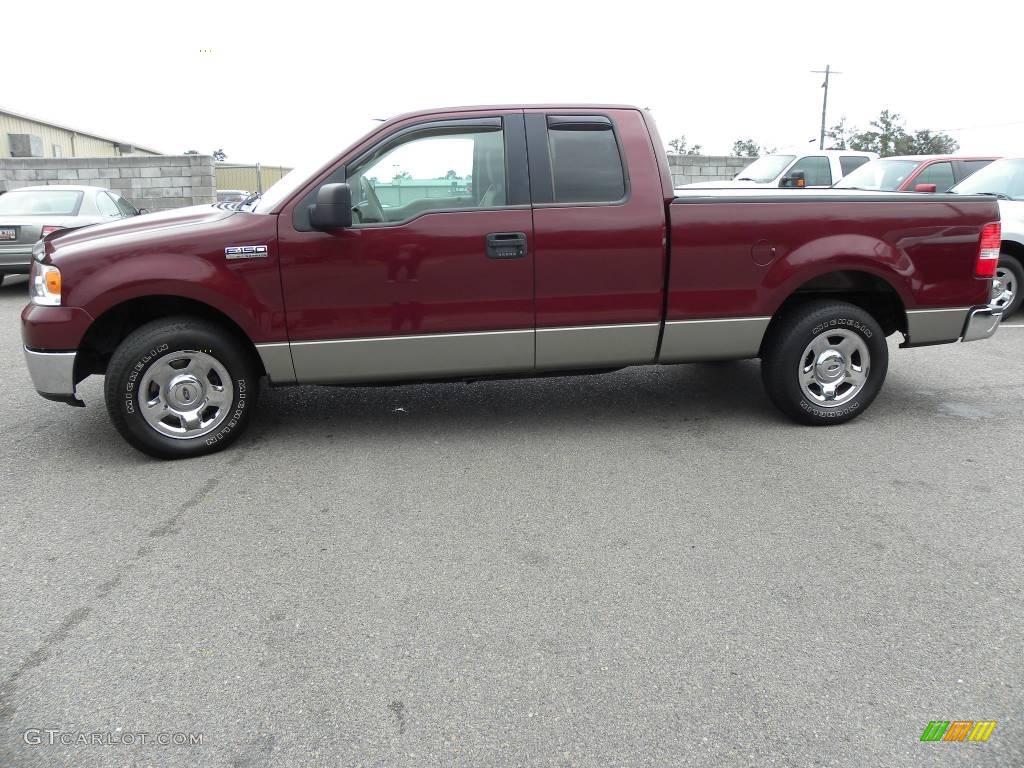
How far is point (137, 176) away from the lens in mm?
17500

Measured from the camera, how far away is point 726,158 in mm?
18781

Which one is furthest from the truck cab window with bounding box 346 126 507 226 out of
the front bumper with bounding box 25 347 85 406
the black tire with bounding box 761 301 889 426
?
the black tire with bounding box 761 301 889 426

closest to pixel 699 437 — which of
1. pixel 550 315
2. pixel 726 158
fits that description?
pixel 550 315

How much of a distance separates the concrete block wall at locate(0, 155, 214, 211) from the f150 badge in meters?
14.7

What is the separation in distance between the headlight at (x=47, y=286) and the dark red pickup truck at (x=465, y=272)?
0.01 metres

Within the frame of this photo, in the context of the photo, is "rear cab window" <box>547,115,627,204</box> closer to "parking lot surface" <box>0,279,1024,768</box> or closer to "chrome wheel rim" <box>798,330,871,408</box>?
"parking lot surface" <box>0,279,1024,768</box>

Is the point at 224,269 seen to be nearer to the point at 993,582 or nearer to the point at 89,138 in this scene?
the point at 993,582

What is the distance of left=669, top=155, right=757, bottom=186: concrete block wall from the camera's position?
18.3 meters

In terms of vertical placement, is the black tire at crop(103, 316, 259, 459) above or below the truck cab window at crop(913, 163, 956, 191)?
below

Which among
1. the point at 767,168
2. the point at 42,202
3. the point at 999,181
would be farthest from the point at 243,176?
the point at 999,181

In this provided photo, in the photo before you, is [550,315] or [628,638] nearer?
[628,638]

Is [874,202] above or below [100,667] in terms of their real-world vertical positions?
above

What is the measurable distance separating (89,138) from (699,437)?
172 ft

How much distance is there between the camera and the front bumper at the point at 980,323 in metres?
5.16
